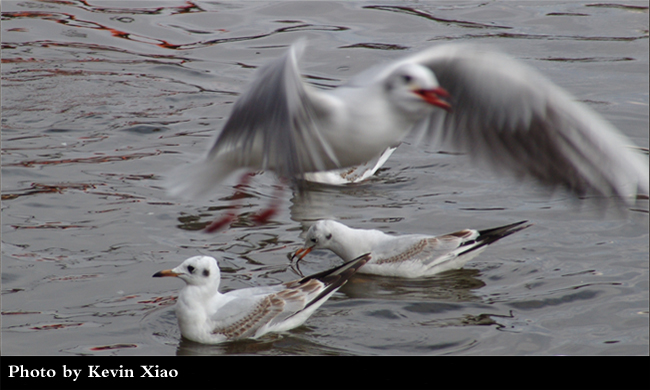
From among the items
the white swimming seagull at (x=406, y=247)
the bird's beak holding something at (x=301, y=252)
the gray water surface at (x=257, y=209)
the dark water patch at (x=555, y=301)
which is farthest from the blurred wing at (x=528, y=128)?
the bird's beak holding something at (x=301, y=252)

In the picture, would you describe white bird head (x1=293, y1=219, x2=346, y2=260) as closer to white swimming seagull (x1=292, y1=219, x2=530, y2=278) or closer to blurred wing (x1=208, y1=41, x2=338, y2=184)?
white swimming seagull (x1=292, y1=219, x2=530, y2=278)

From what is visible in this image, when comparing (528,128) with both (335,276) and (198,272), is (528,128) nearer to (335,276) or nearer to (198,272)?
(335,276)

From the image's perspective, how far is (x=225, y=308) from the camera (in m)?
6.46

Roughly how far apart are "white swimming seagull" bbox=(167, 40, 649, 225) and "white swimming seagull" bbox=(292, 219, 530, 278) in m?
1.58

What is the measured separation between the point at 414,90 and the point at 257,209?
3550mm

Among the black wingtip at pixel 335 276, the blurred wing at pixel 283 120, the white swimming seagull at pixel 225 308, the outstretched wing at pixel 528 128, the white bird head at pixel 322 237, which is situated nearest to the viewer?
the blurred wing at pixel 283 120

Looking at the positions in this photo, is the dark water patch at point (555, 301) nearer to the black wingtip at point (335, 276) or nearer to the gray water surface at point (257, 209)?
the gray water surface at point (257, 209)

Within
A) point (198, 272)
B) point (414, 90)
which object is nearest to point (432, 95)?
point (414, 90)

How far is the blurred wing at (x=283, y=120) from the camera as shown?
5.15 meters

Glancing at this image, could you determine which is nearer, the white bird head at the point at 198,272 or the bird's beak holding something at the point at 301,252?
the white bird head at the point at 198,272

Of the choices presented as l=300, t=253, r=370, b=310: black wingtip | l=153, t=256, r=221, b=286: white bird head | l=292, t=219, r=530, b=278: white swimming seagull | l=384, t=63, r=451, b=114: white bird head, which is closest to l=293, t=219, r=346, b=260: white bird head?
l=292, t=219, r=530, b=278: white swimming seagull

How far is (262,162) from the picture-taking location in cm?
543

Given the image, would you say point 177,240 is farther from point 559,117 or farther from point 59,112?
point 59,112

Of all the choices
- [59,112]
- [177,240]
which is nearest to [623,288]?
[177,240]
